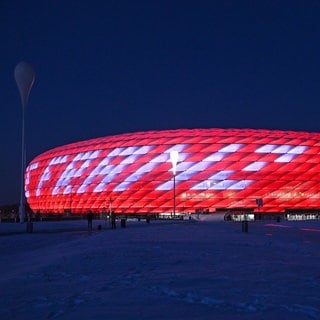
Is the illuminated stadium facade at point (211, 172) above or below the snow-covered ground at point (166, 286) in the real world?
above

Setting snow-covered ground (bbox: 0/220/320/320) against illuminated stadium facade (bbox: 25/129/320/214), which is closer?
snow-covered ground (bbox: 0/220/320/320)

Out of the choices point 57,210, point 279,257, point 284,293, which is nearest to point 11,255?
point 279,257

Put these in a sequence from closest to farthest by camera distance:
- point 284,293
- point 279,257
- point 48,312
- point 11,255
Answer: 1. point 48,312
2. point 284,293
3. point 279,257
4. point 11,255

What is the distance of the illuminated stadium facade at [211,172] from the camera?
2581 inches

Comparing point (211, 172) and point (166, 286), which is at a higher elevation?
point (211, 172)

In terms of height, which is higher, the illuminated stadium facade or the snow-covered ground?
the illuminated stadium facade

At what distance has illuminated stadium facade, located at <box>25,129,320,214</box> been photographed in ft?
215

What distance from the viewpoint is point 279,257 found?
1209 cm

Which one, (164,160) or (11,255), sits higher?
(164,160)

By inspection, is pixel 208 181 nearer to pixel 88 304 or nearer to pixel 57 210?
pixel 57 210

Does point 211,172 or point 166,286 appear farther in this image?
point 211,172

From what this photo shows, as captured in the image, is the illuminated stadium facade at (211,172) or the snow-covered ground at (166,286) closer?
the snow-covered ground at (166,286)

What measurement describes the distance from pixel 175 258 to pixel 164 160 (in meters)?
54.9

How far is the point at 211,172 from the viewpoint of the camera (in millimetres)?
65250
